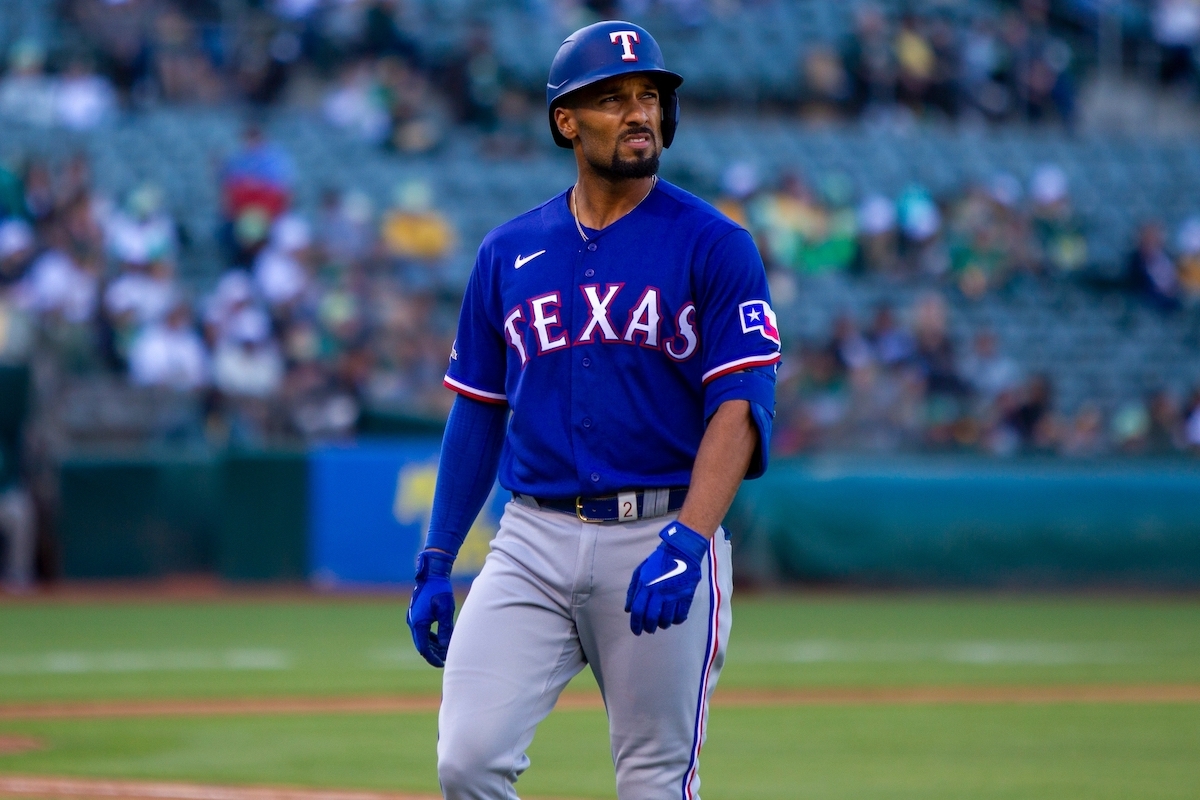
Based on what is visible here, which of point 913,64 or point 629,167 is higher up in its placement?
point 913,64

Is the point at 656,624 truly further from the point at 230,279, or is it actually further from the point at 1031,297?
the point at 1031,297

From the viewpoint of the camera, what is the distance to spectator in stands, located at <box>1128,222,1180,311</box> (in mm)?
19891

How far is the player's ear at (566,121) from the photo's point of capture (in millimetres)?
3875

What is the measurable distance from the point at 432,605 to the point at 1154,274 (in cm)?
1743

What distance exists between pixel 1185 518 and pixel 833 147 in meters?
7.90

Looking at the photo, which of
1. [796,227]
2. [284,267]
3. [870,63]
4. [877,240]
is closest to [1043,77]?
[870,63]

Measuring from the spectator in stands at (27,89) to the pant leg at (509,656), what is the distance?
14.8m

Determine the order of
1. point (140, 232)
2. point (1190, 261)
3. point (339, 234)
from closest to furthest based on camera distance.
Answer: point (140, 232), point (339, 234), point (1190, 261)

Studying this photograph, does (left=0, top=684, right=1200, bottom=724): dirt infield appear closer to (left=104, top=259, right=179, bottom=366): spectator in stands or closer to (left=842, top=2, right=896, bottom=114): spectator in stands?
(left=104, top=259, right=179, bottom=366): spectator in stands

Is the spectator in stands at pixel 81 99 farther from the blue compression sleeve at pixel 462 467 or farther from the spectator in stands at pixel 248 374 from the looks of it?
the blue compression sleeve at pixel 462 467

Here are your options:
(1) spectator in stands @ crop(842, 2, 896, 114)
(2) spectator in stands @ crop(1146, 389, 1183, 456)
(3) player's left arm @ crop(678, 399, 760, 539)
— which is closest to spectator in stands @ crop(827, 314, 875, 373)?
(2) spectator in stands @ crop(1146, 389, 1183, 456)

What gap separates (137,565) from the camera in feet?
46.7

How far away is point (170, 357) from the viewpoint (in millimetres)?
14805

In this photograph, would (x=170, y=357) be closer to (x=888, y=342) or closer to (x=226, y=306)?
(x=226, y=306)
